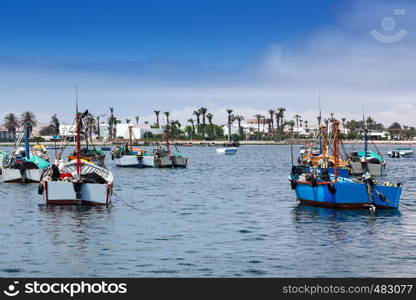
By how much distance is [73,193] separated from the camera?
54.9 meters

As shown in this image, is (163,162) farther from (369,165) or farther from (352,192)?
(352,192)

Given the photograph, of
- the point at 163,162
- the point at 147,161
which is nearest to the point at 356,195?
the point at 163,162

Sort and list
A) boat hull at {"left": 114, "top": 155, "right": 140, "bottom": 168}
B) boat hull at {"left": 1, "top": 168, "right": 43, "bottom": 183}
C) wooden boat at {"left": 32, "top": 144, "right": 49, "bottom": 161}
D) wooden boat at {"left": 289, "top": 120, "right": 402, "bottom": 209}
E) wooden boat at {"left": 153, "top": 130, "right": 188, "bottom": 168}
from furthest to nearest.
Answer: boat hull at {"left": 114, "top": 155, "right": 140, "bottom": 168}
wooden boat at {"left": 153, "top": 130, "right": 188, "bottom": 168}
wooden boat at {"left": 32, "top": 144, "right": 49, "bottom": 161}
boat hull at {"left": 1, "top": 168, "right": 43, "bottom": 183}
wooden boat at {"left": 289, "top": 120, "right": 402, "bottom": 209}

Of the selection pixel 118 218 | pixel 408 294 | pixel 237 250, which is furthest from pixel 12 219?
pixel 408 294

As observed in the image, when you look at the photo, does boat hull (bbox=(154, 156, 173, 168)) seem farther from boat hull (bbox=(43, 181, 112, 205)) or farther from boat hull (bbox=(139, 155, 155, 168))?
boat hull (bbox=(43, 181, 112, 205))

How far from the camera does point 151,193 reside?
76.7m

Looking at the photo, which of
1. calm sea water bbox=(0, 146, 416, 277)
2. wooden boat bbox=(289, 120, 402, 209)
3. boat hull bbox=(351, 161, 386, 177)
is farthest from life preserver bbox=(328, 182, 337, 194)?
boat hull bbox=(351, 161, 386, 177)

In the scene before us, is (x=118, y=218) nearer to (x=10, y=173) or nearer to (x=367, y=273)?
(x=367, y=273)

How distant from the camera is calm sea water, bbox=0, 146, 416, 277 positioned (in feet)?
105

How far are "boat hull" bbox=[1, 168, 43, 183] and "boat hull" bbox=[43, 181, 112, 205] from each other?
3034cm

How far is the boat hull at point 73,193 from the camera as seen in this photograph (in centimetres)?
5494

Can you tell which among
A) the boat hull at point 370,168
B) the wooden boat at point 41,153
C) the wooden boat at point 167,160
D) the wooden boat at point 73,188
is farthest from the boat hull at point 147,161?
the wooden boat at point 73,188

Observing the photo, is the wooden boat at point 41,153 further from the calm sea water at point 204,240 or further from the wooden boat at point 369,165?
the wooden boat at point 369,165

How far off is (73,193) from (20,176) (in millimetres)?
32488
